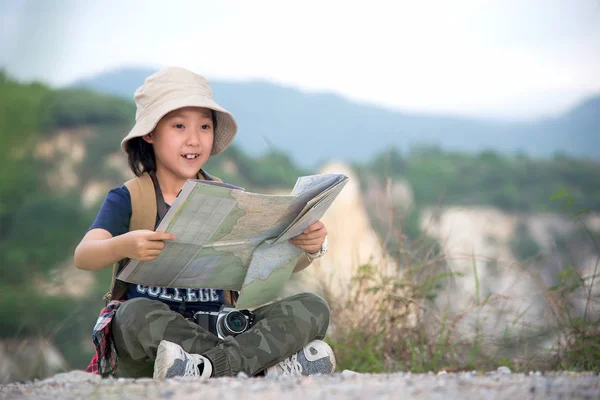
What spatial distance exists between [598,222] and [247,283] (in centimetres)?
493

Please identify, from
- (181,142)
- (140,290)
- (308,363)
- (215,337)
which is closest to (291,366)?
(308,363)

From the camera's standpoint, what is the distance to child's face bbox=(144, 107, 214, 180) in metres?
2.29

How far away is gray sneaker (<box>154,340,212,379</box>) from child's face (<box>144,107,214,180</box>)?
2.25 ft

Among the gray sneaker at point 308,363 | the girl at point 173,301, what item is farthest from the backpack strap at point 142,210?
the gray sneaker at point 308,363

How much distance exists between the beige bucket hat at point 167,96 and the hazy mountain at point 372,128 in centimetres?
672

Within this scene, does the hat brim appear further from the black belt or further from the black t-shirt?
the black belt

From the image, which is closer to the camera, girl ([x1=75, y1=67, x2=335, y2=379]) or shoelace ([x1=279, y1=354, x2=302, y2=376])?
girl ([x1=75, y1=67, x2=335, y2=379])

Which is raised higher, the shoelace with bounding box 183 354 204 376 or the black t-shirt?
the black t-shirt

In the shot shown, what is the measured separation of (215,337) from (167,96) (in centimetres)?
86

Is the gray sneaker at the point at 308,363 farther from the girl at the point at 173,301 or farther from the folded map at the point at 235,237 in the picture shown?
the folded map at the point at 235,237

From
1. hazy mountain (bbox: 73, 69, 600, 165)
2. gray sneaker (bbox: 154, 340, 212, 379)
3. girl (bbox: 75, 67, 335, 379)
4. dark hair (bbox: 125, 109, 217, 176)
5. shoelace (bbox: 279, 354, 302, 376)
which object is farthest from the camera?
hazy mountain (bbox: 73, 69, 600, 165)

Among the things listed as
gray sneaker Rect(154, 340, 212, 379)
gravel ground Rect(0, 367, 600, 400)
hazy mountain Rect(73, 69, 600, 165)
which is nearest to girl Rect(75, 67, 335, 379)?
gray sneaker Rect(154, 340, 212, 379)

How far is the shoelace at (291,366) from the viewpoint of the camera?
2.10 meters

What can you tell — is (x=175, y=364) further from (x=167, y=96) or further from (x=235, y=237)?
(x=167, y=96)
